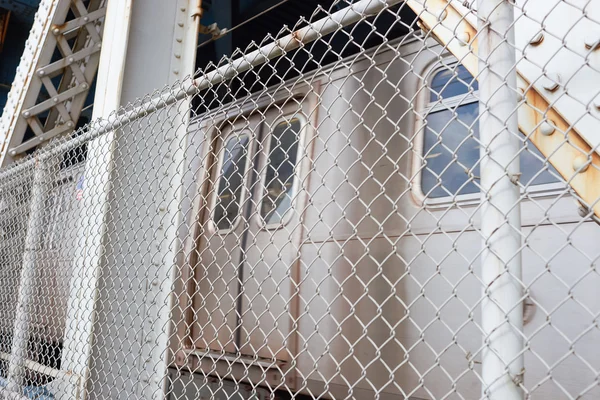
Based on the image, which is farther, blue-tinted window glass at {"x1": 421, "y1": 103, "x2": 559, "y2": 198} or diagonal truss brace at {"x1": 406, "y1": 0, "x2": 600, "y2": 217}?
blue-tinted window glass at {"x1": 421, "y1": 103, "x2": 559, "y2": 198}

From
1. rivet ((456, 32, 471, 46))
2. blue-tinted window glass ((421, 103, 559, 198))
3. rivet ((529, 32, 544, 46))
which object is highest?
blue-tinted window glass ((421, 103, 559, 198))

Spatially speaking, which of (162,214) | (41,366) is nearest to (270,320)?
(162,214)

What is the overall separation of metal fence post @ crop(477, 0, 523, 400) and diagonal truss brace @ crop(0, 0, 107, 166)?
288cm

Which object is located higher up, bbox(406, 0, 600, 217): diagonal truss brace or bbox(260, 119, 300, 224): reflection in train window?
bbox(260, 119, 300, 224): reflection in train window

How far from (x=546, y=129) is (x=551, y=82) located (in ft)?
0.35

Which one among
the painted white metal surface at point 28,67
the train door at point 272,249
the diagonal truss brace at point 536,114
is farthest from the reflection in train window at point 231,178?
the diagonal truss brace at point 536,114

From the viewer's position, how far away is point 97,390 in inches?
89.7

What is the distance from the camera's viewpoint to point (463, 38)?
1245 mm

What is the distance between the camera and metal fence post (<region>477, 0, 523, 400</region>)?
1005 millimetres

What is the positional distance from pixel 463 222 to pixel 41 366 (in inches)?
91.0

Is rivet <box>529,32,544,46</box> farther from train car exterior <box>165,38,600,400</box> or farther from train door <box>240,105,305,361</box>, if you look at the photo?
train door <box>240,105,305,361</box>

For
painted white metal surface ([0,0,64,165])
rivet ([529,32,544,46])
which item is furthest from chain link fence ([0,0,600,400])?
painted white metal surface ([0,0,64,165])

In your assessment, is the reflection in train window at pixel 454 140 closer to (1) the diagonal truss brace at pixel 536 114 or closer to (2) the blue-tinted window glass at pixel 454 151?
(2) the blue-tinted window glass at pixel 454 151

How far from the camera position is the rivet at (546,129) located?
1.11 metres
